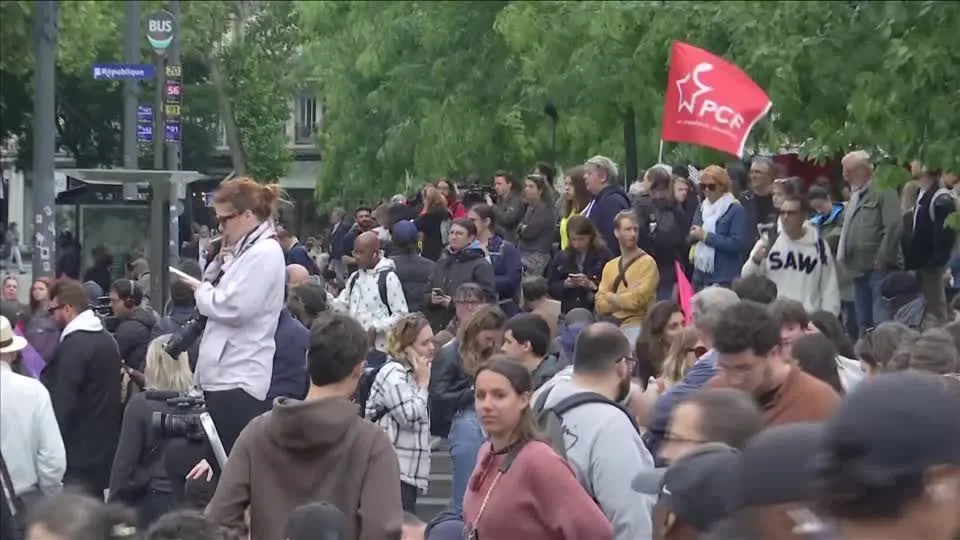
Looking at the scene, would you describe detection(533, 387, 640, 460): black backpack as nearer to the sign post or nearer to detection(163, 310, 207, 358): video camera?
detection(163, 310, 207, 358): video camera

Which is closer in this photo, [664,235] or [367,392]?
[367,392]

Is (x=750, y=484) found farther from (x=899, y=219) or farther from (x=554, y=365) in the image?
(x=899, y=219)

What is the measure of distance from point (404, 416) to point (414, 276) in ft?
18.5

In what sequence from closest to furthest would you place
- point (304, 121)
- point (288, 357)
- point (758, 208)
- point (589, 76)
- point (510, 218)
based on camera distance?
1. point (288, 357)
2. point (758, 208)
3. point (510, 218)
4. point (589, 76)
5. point (304, 121)

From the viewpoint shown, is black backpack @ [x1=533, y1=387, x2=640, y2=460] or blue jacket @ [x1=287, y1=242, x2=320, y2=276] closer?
black backpack @ [x1=533, y1=387, x2=640, y2=460]

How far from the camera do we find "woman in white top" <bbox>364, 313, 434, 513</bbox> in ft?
33.7

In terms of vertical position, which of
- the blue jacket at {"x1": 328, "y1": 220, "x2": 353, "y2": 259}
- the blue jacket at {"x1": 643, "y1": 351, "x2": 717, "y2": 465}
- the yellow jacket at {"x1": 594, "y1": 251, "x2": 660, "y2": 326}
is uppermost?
the blue jacket at {"x1": 643, "y1": 351, "x2": 717, "y2": 465}

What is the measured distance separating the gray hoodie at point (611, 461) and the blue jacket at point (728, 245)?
8111 millimetres

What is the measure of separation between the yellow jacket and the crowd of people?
2 cm

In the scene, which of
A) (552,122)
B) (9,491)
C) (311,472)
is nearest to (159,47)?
(552,122)

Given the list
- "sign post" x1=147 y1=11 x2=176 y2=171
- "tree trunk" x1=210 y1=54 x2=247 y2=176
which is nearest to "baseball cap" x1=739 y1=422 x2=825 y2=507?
"sign post" x1=147 y1=11 x2=176 y2=171

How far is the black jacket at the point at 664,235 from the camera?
50.4ft

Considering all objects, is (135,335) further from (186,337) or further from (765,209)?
(765,209)

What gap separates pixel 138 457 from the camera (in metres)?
9.73
